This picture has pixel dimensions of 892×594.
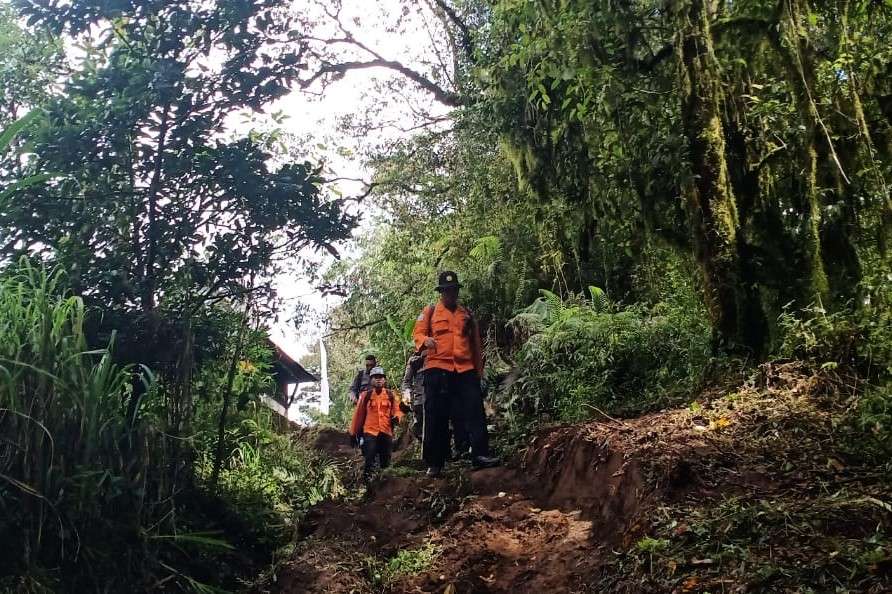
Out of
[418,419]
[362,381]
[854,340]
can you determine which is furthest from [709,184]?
[362,381]

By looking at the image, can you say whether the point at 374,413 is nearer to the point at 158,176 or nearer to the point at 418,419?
the point at 418,419

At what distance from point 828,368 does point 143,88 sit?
5.63 meters

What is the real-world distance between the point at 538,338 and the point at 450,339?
2.32m

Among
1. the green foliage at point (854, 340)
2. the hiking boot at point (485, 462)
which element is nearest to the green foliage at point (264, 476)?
the hiking boot at point (485, 462)

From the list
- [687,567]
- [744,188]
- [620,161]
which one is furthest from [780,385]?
[620,161]

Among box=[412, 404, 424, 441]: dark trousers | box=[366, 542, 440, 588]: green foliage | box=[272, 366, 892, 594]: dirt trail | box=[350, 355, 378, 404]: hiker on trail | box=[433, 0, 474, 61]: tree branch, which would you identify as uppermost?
box=[433, 0, 474, 61]: tree branch

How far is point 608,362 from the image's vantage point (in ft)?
26.9

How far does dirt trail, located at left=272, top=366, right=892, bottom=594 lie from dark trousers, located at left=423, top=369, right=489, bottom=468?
38cm

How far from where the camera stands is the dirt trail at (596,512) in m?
3.72

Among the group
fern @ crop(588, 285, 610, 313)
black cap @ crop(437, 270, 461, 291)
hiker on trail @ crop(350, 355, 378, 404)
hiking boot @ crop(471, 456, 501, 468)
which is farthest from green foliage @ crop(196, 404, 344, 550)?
fern @ crop(588, 285, 610, 313)

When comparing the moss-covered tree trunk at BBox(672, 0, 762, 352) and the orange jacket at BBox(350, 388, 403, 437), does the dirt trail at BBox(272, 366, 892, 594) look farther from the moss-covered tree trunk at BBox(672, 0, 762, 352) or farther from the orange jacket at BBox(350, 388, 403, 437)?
the orange jacket at BBox(350, 388, 403, 437)

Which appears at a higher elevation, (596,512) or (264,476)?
(264,476)

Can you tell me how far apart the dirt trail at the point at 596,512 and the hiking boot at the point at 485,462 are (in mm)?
204

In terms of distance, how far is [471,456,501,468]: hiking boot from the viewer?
23.6 feet
